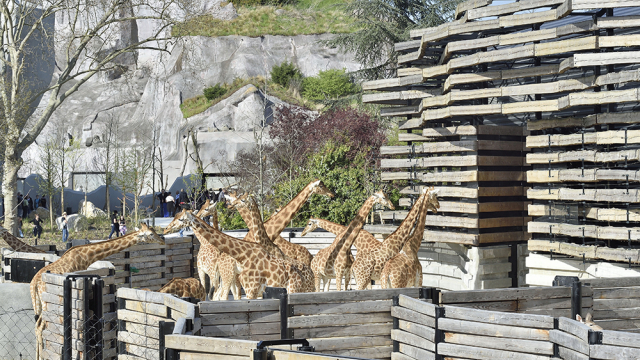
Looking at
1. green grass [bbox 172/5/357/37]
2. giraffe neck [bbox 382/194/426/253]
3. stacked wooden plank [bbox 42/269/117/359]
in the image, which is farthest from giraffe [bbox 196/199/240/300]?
green grass [bbox 172/5/357/37]

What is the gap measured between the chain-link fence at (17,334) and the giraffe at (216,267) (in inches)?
115

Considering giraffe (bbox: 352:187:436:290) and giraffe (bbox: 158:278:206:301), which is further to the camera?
giraffe (bbox: 352:187:436:290)

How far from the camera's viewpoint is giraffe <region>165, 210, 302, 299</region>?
9.72 meters

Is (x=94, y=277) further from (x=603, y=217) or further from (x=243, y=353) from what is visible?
(x=603, y=217)

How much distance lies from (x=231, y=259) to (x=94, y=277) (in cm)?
247

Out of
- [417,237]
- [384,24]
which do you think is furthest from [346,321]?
[384,24]

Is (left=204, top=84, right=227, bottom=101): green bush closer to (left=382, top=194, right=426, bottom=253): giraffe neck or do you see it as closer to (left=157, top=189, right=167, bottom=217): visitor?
(left=157, top=189, right=167, bottom=217): visitor

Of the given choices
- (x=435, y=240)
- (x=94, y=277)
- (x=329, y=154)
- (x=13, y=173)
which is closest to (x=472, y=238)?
(x=435, y=240)

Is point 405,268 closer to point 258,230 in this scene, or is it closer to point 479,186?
point 258,230

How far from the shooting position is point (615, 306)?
837 cm

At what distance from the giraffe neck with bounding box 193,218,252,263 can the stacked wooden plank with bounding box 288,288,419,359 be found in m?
2.18

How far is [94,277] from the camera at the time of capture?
880 cm

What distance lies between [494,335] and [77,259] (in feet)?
22.4

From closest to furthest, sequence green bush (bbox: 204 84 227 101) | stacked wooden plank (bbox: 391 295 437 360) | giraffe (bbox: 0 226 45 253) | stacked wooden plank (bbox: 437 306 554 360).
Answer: stacked wooden plank (bbox: 437 306 554 360) < stacked wooden plank (bbox: 391 295 437 360) < giraffe (bbox: 0 226 45 253) < green bush (bbox: 204 84 227 101)
